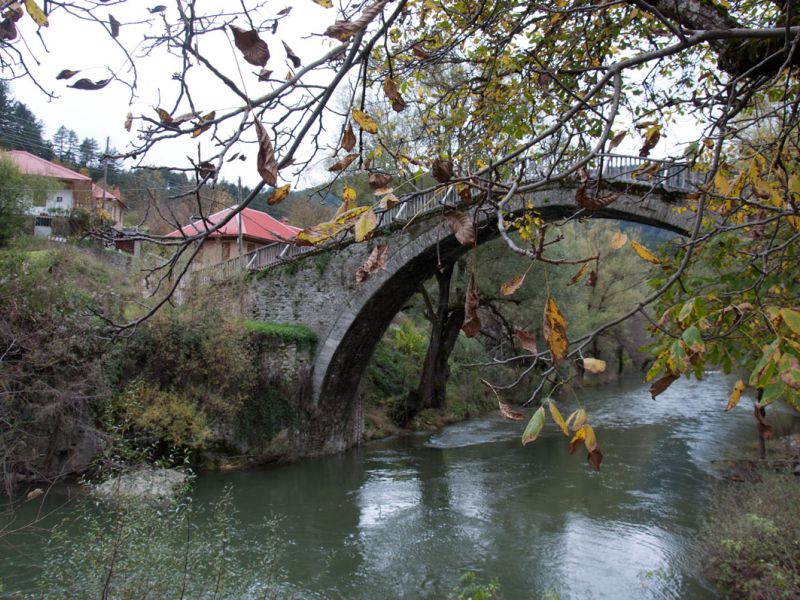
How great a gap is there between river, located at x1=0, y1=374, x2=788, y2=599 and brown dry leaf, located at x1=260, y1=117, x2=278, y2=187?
12.4ft

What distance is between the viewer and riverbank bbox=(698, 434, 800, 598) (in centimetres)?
477

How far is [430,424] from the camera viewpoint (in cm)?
1509

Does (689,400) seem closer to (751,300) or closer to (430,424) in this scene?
(430,424)

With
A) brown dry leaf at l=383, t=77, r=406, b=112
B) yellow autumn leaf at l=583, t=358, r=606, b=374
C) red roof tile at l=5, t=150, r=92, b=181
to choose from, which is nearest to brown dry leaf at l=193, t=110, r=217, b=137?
brown dry leaf at l=383, t=77, r=406, b=112

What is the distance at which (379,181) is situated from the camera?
1.43 m

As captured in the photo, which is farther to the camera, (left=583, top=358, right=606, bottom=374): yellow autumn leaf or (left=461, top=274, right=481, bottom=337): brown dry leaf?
(left=583, top=358, right=606, bottom=374): yellow autumn leaf

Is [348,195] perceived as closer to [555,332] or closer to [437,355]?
[555,332]

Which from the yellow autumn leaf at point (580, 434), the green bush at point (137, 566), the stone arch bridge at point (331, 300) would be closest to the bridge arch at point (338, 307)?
the stone arch bridge at point (331, 300)

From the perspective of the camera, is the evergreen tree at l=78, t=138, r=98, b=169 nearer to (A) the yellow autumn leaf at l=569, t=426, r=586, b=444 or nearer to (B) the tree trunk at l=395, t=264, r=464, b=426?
(A) the yellow autumn leaf at l=569, t=426, r=586, b=444

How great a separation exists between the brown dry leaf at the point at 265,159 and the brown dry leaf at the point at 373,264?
0.27 metres

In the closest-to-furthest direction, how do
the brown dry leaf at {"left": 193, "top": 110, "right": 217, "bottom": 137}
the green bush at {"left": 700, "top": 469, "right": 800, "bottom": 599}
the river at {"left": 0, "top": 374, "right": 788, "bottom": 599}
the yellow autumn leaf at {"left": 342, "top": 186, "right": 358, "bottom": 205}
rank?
1. the brown dry leaf at {"left": 193, "top": 110, "right": 217, "bottom": 137}
2. the yellow autumn leaf at {"left": 342, "top": 186, "right": 358, "bottom": 205}
3. the green bush at {"left": 700, "top": 469, "right": 800, "bottom": 599}
4. the river at {"left": 0, "top": 374, "right": 788, "bottom": 599}

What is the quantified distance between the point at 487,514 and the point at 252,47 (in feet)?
26.1

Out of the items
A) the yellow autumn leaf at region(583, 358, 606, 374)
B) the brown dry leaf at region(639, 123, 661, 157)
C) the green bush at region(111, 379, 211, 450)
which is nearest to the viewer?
the yellow autumn leaf at region(583, 358, 606, 374)

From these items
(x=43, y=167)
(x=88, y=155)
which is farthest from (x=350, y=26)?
(x=43, y=167)
